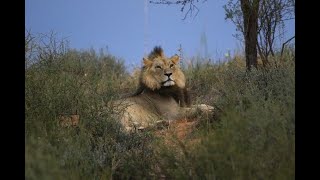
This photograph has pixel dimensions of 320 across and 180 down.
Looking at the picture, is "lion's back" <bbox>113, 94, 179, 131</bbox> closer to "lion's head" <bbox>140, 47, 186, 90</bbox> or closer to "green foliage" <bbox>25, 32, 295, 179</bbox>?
"lion's head" <bbox>140, 47, 186, 90</bbox>

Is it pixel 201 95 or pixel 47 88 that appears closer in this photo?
pixel 47 88

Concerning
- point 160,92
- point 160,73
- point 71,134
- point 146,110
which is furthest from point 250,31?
point 71,134

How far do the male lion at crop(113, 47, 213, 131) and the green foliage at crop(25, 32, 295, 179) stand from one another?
53 centimetres

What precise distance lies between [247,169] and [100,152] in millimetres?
2173

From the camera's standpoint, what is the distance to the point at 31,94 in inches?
278

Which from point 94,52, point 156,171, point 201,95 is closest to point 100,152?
point 156,171

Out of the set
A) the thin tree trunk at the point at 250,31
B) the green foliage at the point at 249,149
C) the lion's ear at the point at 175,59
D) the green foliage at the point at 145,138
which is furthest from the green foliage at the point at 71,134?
the thin tree trunk at the point at 250,31

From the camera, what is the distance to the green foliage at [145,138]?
4512 millimetres

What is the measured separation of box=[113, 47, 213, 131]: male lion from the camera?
925 cm

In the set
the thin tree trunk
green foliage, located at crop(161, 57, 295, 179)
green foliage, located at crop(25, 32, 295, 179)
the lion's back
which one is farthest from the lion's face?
green foliage, located at crop(161, 57, 295, 179)

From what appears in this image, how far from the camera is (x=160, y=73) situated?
9.58 meters

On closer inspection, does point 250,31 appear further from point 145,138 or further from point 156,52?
point 145,138

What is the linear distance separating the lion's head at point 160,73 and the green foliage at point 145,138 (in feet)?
2.16

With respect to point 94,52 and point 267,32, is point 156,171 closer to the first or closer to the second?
point 267,32
